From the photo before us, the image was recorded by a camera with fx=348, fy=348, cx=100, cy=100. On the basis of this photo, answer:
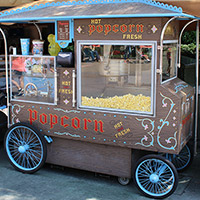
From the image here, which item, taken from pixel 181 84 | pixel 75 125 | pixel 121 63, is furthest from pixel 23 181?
pixel 181 84

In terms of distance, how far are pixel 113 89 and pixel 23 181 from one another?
1.72 m

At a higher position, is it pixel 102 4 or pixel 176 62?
pixel 102 4

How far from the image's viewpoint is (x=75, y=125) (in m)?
4.50

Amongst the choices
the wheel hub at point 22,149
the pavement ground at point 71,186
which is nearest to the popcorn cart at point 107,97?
the wheel hub at point 22,149

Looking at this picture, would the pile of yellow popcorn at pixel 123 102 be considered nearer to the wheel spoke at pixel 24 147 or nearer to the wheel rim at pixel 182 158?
the wheel spoke at pixel 24 147

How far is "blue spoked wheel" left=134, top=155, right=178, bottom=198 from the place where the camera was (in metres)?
4.00

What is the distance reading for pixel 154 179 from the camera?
4.09 metres

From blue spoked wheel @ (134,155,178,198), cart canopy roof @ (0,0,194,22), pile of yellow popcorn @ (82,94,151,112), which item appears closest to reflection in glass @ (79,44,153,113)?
pile of yellow popcorn @ (82,94,151,112)

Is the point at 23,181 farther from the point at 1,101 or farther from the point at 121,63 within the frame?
the point at 121,63

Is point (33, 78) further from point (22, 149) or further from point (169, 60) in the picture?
point (169, 60)

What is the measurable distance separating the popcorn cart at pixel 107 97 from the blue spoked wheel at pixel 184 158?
15 millimetres

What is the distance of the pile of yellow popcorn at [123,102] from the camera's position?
13.6 feet

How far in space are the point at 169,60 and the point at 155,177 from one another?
5.22 feet

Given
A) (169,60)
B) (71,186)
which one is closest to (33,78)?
(71,186)
